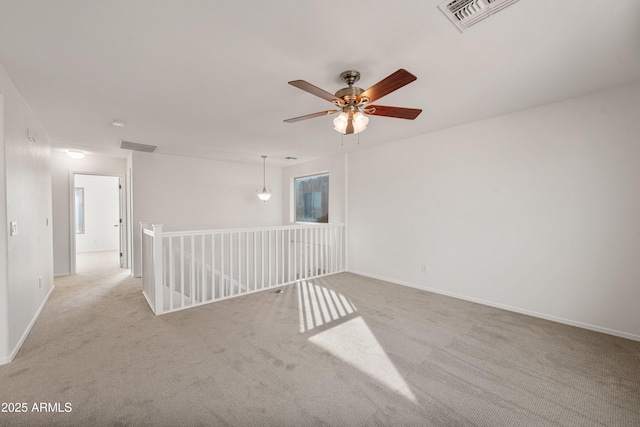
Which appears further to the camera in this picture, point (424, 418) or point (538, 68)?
point (538, 68)

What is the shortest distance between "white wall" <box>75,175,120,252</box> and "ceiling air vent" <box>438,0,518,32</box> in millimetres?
9073

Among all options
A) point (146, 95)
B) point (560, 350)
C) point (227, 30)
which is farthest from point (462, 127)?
point (146, 95)

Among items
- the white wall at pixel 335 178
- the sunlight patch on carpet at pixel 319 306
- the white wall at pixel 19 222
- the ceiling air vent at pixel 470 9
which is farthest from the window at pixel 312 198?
the white wall at pixel 19 222

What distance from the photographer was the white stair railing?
313 cm

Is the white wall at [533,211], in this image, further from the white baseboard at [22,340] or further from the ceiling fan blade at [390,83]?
the white baseboard at [22,340]

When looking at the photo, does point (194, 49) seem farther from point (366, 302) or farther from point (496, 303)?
point (496, 303)

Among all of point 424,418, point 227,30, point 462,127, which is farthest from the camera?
point 462,127

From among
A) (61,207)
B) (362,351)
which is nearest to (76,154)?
(61,207)

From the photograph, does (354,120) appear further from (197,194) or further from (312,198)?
(197,194)

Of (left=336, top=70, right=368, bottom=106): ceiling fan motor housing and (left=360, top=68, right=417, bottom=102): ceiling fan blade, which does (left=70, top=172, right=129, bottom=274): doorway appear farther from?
(left=360, top=68, right=417, bottom=102): ceiling fan blade

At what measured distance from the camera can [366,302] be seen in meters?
3.46

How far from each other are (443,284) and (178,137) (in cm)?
456

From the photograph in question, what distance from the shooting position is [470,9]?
1522mm

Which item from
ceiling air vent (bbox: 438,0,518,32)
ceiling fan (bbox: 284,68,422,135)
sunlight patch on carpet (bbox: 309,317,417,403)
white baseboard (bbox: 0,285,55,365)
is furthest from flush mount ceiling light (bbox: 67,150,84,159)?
ceiling air vent (bbox: 438,0,518,32)
